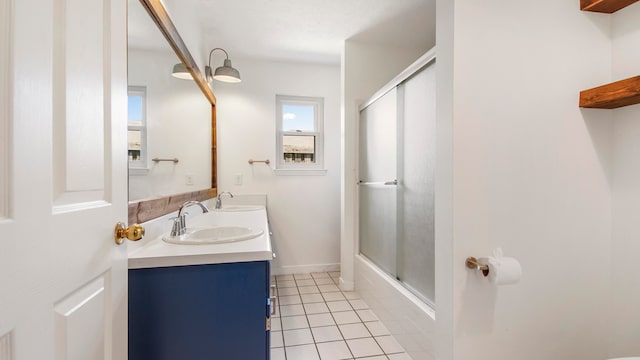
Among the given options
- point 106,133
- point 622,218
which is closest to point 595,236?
point 622,218

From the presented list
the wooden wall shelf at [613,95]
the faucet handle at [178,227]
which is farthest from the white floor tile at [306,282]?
the wooden wall shelf at [613,95]

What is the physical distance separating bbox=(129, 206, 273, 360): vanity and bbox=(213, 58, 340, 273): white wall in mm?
2087

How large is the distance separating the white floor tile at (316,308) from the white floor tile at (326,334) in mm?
252

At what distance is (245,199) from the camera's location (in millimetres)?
3043

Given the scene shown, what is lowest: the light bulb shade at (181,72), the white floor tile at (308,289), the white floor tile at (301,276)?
the white floor tile at (301,276)

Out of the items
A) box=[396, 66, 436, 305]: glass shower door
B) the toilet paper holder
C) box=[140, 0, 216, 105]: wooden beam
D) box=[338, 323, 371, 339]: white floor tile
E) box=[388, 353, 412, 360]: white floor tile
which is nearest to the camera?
the toilet paper holder

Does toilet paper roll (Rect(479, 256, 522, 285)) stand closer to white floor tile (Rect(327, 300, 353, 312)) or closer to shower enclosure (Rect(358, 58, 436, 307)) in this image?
shower enclosure (Rect(358, 58, 436, 307))

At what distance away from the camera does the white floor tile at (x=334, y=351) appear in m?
1.70

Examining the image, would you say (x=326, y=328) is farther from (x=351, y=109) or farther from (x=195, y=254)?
(x=351, y=109)

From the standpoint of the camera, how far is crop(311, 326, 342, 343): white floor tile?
1.90 metres

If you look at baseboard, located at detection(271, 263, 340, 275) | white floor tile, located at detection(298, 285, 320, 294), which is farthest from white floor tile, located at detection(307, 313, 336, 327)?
baseboard, located at detection(271, 263, 340, 275)

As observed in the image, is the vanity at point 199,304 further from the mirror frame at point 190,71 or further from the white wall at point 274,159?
the white wall at point 274,159

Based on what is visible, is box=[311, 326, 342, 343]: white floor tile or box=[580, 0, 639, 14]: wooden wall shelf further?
box=[311, 326, 342, 343]: white floor tile

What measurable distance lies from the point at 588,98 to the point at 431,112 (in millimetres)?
632
